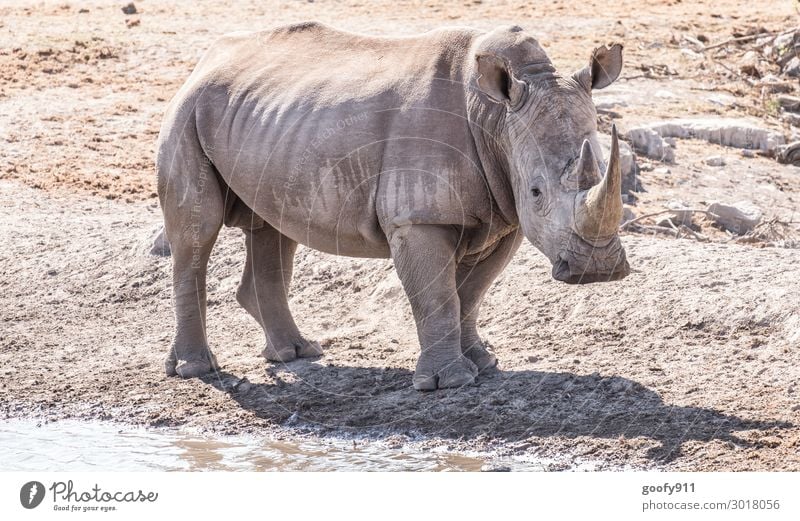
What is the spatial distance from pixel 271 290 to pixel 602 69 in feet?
9.62

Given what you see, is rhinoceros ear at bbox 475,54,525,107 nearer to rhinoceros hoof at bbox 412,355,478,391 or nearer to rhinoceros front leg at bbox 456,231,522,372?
rhinoceros front leg at bbox 456,231,522,372

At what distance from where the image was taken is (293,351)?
31.7ft

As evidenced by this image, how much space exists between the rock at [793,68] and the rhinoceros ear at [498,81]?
33.2ft

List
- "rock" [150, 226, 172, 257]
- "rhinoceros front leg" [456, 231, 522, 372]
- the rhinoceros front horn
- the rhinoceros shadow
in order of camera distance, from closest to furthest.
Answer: the rhinoceros front horn < the rhinoceros shadow < "rhinoceros front leg" [456, 231, 522, 372] < "rock" [150, 226, 172, 257]

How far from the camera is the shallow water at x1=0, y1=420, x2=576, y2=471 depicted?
7797 millimetres

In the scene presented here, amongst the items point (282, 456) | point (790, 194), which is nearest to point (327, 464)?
point (282, 456)

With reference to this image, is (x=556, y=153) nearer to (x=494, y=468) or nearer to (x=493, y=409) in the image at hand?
(x=493, y=409)

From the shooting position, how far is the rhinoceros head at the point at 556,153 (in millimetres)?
7570

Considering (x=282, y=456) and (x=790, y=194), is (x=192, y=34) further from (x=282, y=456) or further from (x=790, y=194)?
(x=282, y=456)

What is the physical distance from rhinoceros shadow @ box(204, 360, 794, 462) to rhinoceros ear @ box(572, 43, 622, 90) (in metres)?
1.73

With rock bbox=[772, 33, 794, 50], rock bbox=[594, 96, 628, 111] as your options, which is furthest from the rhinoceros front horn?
rock bbox=[772, 33, 794, 50]

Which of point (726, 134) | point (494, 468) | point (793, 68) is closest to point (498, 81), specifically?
point (494, 468)

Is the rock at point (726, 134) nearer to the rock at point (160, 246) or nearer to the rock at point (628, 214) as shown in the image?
the rock at point (628, 214)

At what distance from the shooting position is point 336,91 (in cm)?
870
